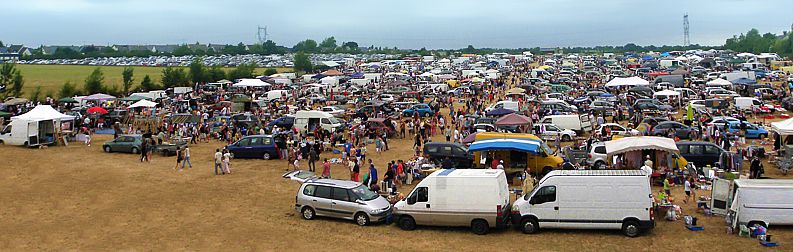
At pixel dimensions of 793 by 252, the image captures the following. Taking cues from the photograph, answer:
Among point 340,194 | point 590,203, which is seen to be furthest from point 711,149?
point 340,194

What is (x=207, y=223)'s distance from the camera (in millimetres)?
14242

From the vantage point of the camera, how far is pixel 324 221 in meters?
14.4

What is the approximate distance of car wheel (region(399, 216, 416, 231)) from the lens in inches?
529

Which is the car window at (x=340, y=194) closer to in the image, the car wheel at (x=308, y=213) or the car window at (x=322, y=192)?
the car window at (x=322, y=192)

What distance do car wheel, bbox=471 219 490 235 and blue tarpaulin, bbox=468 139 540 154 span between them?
5776 mm

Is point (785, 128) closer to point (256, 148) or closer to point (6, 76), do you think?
point (256, 148)

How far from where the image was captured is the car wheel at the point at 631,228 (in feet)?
40.4

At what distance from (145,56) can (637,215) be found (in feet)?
526

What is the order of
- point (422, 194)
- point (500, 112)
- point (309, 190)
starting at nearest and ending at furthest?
point (422, 194) < point (309, 190) < point (500, 112)

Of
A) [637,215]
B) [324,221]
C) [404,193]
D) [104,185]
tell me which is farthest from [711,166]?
[104,185]

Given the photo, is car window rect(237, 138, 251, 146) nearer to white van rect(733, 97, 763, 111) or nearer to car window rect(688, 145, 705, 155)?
car window rect(688, 145, 705, 155)

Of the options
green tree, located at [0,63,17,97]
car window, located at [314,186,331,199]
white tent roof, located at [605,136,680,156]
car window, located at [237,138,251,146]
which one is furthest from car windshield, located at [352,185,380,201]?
A: green tree, located at [0,63,17,97]

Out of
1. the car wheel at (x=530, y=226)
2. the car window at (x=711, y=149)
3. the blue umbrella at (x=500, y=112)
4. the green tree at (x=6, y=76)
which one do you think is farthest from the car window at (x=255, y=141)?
the green tree at (x=6, y=76)

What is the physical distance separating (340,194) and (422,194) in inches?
81.3
